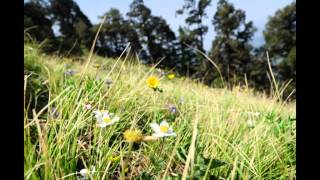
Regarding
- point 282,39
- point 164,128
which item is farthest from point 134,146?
point 282,39

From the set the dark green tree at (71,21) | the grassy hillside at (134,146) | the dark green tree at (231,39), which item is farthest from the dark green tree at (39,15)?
the grassy hillside at (134,146)

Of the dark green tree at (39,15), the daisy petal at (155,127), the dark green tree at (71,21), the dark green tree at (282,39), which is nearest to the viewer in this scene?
the daisy petal at (155,127)

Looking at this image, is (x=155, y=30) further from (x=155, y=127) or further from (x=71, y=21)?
(x=155, y=127)

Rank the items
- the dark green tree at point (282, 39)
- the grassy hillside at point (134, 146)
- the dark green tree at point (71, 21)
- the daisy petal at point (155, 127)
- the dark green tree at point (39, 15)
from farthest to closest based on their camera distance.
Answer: the dark green tree at point (282, 39)
the dark green tree at point (71, 21)
the dark green tree at point (39, 15)
the daisy petal at point (155, 127)
the grassy hillside at point (134, 146)

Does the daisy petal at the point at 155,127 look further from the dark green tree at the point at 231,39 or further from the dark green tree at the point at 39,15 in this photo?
the dark green tree at the point at 231,39

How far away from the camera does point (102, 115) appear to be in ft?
4.48

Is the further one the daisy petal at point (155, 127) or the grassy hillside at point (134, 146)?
the daisy petal at point (155, 127)

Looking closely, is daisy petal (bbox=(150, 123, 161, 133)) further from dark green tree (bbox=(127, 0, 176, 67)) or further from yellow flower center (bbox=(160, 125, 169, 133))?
dark green tree (bbox=(127, 0, 176, 67))

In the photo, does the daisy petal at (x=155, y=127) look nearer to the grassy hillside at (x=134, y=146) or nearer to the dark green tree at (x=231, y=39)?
the grassy hillside at (x=134, y=146)

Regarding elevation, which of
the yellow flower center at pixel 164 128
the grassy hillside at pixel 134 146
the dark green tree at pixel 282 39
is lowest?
the grassy hillside at pixel 134 146

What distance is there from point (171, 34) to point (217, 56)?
172 inches

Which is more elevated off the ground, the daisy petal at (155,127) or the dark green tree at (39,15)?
the dark green tree at (39,15)
